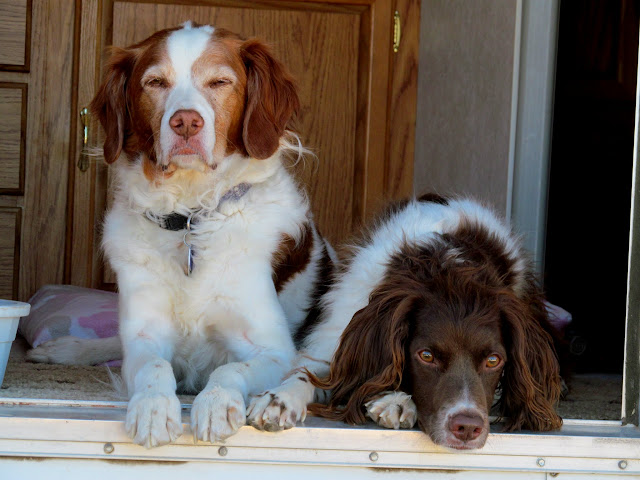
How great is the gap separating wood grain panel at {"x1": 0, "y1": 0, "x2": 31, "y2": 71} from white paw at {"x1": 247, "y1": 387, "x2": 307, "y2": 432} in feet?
10.1

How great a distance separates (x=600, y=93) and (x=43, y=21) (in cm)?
283

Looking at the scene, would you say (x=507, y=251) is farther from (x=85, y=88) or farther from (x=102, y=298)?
(x=85, y=88)

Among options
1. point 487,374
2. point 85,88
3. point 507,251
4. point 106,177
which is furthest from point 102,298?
point 487,374

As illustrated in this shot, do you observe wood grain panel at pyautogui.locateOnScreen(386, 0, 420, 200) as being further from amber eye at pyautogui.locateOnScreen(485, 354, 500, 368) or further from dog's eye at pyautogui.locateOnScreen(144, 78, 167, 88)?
amber eye at pyautogui.locateOnScreen(485, 354, 500, 368)

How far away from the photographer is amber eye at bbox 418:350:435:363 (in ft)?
7.22

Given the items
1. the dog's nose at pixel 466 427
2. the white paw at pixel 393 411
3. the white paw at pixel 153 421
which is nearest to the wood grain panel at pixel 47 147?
the white paw at pixel 153 421

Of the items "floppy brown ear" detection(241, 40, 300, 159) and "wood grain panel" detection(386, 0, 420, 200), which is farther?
"wood grain panel" detection(386, 0, 420, 200)

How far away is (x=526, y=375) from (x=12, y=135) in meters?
3.31

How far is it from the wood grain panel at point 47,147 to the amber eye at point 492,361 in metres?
3.05

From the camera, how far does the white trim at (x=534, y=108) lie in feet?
13.0

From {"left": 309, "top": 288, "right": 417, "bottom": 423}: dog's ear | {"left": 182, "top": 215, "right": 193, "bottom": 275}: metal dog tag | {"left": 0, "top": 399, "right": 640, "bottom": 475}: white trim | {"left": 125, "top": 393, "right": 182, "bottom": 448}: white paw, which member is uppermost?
{"left": 182, "top": 215, "right": 193, "bottom": 275}: metal dog tag

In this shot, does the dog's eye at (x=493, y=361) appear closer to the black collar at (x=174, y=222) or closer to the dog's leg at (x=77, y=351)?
the black collar at (x=174, y=222)

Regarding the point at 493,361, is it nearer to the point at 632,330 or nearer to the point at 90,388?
the point at 632,330

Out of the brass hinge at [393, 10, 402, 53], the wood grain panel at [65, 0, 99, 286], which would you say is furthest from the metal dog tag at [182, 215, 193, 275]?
the brass hinge at [393, 10, 402, 53]
